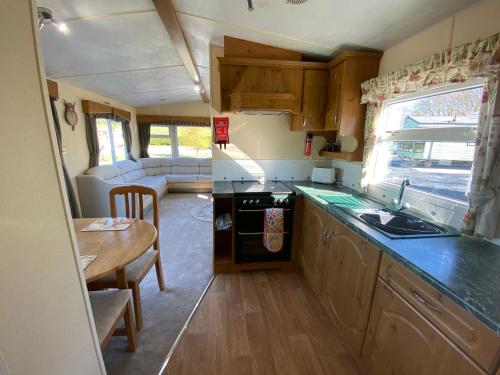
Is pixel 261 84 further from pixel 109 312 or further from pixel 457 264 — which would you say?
pixel 109 312

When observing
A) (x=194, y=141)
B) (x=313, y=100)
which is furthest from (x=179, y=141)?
(x=313, y=100)

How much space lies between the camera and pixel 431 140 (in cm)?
155

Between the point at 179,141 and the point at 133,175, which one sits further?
the point at 179,141

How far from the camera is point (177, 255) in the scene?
2715 mm

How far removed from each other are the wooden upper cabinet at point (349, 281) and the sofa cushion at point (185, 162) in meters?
4.97

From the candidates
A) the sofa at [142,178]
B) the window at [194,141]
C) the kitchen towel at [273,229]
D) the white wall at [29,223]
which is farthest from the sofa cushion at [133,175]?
the white wall at [29,223]

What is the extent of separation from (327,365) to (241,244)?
1168mm

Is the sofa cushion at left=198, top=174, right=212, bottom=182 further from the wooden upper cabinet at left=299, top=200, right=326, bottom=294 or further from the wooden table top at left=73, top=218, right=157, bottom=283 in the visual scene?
the wooden table top at left=73, top=218, right=157, bottom=283

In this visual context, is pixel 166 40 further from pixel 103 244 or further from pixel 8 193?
pixel 8 193

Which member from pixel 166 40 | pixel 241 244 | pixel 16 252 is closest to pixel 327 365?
pixel 241 244

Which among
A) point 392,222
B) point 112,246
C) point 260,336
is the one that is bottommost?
point 260,336

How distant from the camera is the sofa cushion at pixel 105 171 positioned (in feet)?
12.3

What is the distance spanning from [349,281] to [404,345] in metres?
0.47

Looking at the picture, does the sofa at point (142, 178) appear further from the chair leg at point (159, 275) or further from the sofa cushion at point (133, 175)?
the chair leg at point (159, 275)
